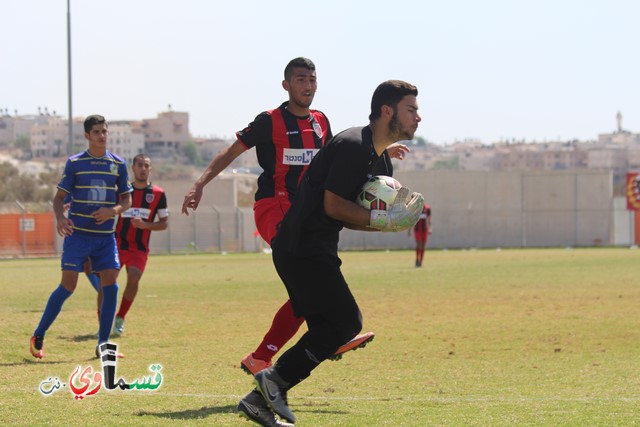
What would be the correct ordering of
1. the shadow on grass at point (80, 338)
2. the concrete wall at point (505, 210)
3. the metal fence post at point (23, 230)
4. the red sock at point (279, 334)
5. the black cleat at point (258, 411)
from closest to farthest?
the black cleat at point (258, 411) → the red sock at point (279, 334) → the shadow on grass at point (80, 338) → the metal fence post at point (23, 230) → the concrete wall at point (505, 210)

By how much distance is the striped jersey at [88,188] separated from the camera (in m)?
10.9

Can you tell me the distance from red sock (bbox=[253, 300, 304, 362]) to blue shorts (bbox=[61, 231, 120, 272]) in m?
3.08

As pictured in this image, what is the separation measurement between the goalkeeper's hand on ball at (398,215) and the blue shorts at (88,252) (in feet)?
15.8

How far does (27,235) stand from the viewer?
51.0 m

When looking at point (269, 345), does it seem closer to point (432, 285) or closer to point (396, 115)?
point (396, 115)

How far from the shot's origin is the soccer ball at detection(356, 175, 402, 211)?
6.81 metres

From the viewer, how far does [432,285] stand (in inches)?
919

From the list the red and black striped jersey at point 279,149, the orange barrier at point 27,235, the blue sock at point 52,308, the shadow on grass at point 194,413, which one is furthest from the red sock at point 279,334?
the orange barrier at point 27,235

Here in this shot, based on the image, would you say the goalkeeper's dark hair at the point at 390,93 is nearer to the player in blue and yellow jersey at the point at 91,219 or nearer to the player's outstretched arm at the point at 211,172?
the player's outstretched arm at the point at 211,172

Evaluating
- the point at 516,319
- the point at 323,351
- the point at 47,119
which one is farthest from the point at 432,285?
the point at 47,119

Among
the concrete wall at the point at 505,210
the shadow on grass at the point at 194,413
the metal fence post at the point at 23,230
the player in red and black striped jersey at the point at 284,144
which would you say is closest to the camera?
the shadow on grass at the point at 194,413

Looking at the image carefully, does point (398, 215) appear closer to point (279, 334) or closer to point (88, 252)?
point (279, 334)

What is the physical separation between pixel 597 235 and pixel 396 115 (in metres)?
58.3

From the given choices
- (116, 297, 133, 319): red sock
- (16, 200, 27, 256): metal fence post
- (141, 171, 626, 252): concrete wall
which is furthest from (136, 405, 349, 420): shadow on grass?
(141, 171, 626, 252): concrete wall
